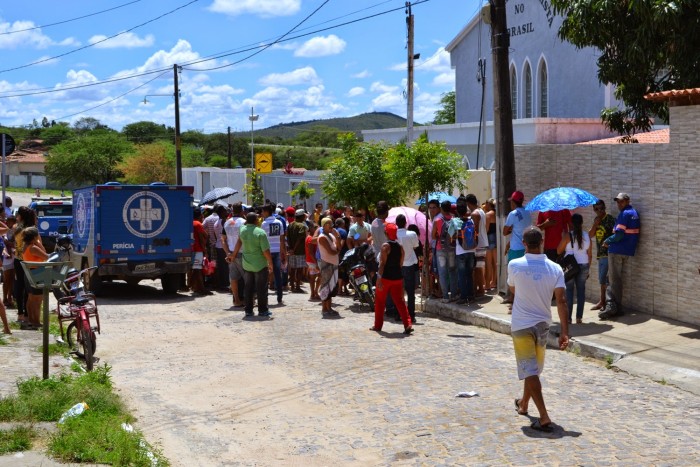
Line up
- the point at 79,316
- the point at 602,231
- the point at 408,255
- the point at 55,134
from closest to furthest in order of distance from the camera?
the point at 79,316, the point at 602,231, the point at 408,255, the point at 55,134

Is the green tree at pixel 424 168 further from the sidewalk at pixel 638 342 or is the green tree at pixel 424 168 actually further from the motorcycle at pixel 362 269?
the sidewalk at pixel 638 342

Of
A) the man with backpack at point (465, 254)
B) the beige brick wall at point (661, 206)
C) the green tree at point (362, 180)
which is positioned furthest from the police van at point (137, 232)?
the beige brick wall at point (661, 206)

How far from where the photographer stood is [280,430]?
8625 mm

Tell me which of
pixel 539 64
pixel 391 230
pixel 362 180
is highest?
pixel 539 64

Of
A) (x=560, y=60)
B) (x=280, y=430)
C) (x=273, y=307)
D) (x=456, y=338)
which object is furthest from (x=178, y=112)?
(x=280, y=430)

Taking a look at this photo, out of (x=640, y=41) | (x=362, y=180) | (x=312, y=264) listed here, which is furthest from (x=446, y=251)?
(x=362, y=180)

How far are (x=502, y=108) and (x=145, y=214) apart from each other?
24.6 ft

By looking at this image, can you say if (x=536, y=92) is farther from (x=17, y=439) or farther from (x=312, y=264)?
(x=17, y=439)

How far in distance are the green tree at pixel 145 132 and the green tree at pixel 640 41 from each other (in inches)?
3921

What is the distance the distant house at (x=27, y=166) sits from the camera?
99.4 meters

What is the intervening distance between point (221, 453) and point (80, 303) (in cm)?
422

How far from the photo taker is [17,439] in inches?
297

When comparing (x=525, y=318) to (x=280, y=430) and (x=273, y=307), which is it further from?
(x=273, y=307)

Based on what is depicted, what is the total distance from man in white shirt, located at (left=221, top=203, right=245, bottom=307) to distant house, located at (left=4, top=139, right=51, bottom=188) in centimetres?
8225
